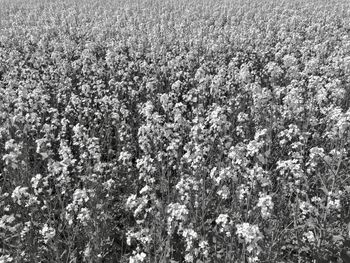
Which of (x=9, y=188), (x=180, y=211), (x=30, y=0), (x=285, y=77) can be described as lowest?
(x=180, y=211)

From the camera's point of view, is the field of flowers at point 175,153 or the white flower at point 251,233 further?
the field of flowers at point 175,153

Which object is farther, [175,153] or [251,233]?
[175,153]

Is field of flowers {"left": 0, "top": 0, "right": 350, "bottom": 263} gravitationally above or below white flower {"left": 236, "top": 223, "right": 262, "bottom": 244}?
above

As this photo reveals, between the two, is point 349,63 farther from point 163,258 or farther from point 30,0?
point 30,0

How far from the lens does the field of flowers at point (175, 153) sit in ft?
14.5

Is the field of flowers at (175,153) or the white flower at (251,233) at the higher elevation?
the field of flowers at (175,153)

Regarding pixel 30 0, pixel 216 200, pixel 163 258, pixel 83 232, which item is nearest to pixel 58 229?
pixel 83 232

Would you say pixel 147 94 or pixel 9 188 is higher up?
pixel 147 94

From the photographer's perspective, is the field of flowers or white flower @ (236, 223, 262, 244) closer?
white flower @ (236, 223, 262, 244)

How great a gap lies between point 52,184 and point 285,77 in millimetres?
6095

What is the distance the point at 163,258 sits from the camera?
13.3 feet

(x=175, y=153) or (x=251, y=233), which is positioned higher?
(x=175, y=153)

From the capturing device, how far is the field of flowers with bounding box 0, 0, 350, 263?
443cm

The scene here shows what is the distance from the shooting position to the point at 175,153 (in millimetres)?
5320
